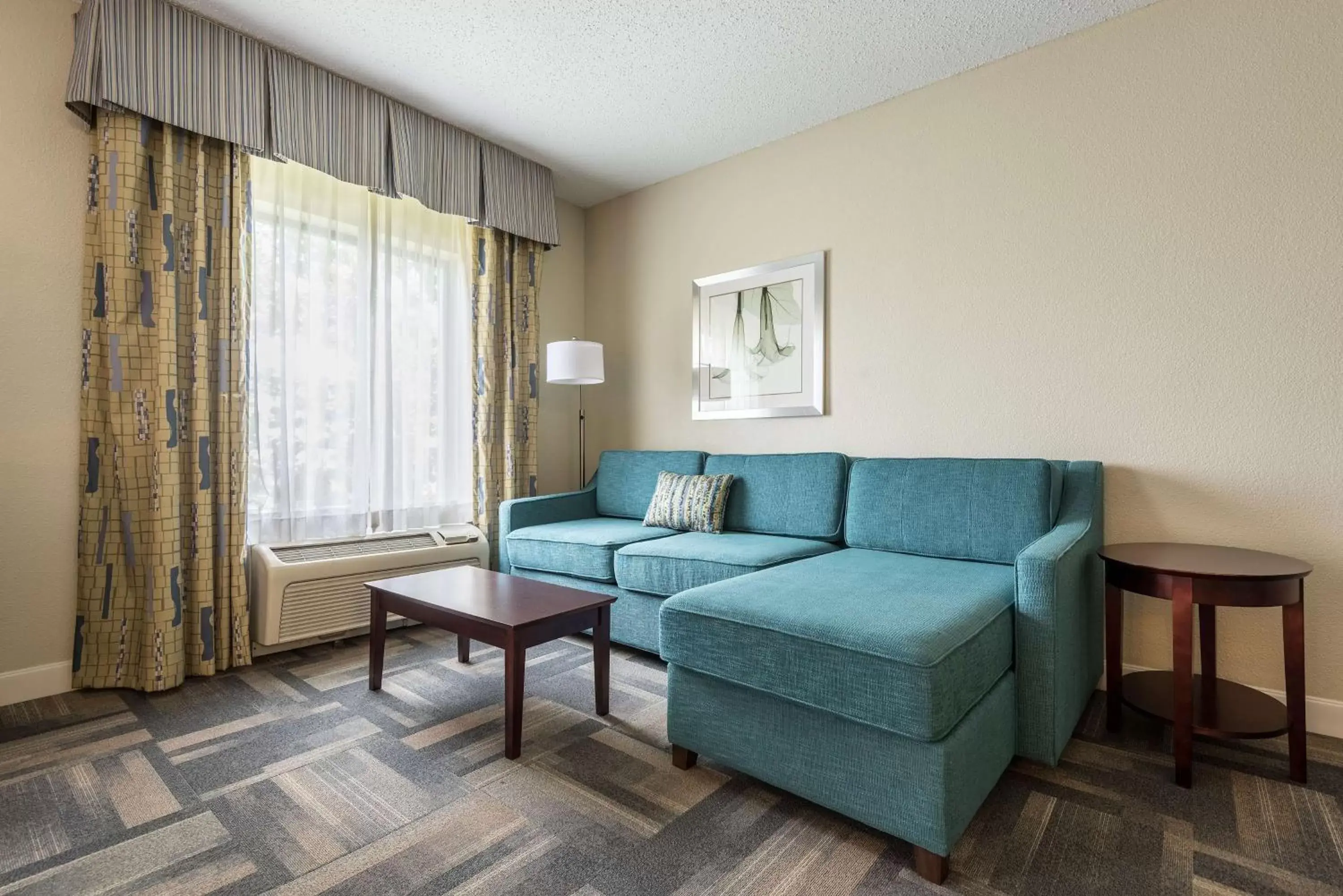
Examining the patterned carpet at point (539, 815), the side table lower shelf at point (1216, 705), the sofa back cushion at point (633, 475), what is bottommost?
the patterned carpet at point (539, 815)

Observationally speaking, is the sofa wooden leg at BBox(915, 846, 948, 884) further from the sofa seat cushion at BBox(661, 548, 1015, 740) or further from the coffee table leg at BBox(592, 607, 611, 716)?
the coffee table leg at BBox(592, 607, 611, 716)

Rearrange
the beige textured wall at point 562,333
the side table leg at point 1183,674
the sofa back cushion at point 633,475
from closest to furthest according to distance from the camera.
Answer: the side table leg at point 1183,674 → the sofa back cushion at point 633,475 → the beige textured wall at point 562,333

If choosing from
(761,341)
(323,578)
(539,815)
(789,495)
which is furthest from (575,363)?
(539,815)

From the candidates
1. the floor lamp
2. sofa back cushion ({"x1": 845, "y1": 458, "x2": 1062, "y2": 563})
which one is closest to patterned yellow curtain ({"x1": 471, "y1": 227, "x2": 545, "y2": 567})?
the floor lamp

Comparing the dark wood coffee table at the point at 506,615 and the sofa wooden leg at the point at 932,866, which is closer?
the sofa wooden leg at the point at 932,866

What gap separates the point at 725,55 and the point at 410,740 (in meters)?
2.75

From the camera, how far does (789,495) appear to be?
2.92 metres

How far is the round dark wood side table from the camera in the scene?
5.44 ft

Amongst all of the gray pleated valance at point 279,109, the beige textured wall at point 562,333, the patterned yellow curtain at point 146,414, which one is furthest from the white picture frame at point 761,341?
the patterned yellow curtain at point 146,414

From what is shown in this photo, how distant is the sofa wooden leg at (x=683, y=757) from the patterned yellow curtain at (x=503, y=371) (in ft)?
6.73

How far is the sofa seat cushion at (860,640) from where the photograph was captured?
4.39 ft

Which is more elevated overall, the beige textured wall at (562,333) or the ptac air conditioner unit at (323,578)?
the beige textured wall at (562,333)

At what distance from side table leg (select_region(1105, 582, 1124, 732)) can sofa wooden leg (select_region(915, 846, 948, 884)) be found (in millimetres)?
1051

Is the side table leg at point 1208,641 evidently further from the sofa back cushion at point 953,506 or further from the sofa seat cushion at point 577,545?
the sofa seat cushion at point 577,545
